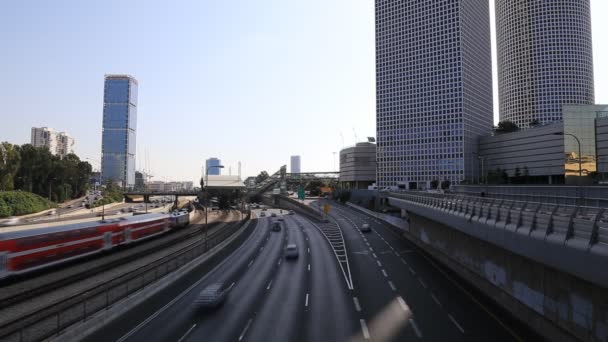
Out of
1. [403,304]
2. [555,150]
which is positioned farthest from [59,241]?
[555,150]

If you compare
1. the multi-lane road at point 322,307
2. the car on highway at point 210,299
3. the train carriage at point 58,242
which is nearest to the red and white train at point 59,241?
the train carriage at point 58,242

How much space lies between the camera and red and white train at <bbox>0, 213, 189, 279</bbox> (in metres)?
30.7

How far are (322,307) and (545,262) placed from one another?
50.4ft

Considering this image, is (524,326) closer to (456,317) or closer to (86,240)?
(456,317)

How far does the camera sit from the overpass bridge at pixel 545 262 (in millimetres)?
15430

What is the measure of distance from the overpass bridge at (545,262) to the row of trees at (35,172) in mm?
101066

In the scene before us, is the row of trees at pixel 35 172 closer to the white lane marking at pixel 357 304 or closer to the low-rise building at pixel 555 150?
the white lane marking at pixel 357 304

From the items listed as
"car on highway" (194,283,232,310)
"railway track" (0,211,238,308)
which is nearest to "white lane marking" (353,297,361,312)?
"car on highway" (194,283,232,310)

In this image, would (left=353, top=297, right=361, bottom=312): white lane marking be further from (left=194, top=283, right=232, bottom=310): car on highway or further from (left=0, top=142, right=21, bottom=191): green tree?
(left=0, top=142, right=21, bottom=191): green tree

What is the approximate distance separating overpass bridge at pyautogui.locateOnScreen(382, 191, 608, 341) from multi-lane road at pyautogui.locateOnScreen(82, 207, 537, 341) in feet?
5.69

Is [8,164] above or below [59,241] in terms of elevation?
above

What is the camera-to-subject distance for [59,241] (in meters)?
36.5

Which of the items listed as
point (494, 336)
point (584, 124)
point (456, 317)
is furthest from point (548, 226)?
point (584, 124)

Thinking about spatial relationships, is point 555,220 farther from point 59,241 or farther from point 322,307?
point 59,241
